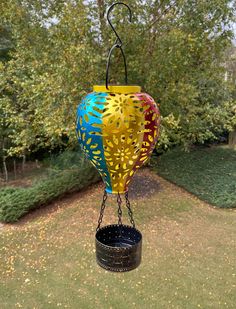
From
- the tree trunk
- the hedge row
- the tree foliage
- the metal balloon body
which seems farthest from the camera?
the tree trunk

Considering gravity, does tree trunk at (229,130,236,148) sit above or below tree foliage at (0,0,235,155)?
below

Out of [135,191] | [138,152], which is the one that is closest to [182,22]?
[135,191]

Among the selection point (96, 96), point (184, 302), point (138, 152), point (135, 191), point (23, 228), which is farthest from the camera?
point (135, 191)

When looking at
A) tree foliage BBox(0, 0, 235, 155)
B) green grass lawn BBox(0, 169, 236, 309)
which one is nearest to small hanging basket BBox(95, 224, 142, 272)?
green grass lawn BBox(0, 169, 236, 309)

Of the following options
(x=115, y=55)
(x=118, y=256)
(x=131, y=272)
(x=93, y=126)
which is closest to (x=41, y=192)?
(x=131, y=272)

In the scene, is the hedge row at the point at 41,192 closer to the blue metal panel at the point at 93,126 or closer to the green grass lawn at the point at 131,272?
the green grass lawn at the point at 131,272

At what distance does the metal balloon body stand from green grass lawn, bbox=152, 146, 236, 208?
23.2ft

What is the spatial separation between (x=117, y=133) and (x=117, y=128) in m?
0.04

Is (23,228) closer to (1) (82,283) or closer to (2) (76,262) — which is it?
(2) (76,262)

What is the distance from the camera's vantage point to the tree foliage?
5.82 metres

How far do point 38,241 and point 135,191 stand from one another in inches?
130

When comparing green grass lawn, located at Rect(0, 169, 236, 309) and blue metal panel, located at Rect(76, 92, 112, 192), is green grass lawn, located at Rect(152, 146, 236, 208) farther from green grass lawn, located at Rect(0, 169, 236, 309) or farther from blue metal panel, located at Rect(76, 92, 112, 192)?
blue metal panel, located at Rect(76, 92, 112, 192)

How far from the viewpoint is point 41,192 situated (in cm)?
838

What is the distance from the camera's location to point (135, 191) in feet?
29.6
